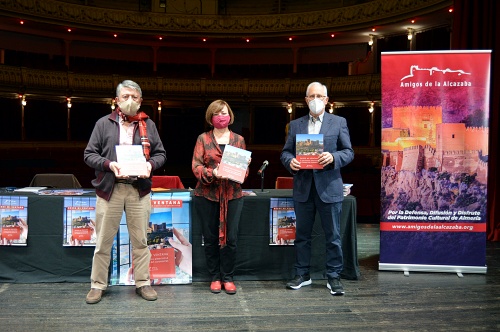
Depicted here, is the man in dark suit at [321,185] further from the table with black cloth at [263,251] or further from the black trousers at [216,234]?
the black trousers at [216,234]

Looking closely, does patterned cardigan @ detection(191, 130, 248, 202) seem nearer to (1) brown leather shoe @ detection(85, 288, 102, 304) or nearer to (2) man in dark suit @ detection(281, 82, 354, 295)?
(2) man in dark suit @ detection(281, 82, 354, 295)

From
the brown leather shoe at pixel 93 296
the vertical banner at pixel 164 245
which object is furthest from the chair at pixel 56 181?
Result: the brown leather shoe at pixel 93 296

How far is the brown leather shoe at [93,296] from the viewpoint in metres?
3.65

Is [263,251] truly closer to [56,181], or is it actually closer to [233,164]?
[233,164]

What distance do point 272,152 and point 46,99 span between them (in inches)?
351

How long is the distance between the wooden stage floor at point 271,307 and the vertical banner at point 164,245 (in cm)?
13

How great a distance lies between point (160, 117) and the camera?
67.2 feet

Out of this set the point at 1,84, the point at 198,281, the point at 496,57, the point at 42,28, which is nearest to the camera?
the point at 198,281

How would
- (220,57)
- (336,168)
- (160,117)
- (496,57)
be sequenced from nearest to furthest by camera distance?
(336,168) → (496,57) → (160,117) → (220,57)

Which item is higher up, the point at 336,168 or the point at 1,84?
the point at 1,84

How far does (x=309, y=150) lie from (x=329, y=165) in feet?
0.69

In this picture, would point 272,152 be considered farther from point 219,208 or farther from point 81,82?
point 219,208

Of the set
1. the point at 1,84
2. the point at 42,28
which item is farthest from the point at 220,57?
the point at 1,84

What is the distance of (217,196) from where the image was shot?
12.8ft
